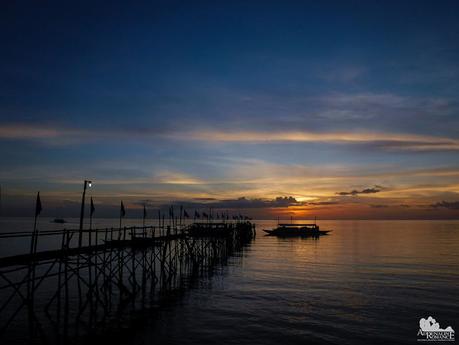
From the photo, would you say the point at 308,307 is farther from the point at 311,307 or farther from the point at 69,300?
the point at 69,300

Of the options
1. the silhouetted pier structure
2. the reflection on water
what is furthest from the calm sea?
the silhouetted pier structure

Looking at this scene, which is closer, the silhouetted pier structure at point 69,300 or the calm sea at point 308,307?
the silhouetted pier structure at point 69,300

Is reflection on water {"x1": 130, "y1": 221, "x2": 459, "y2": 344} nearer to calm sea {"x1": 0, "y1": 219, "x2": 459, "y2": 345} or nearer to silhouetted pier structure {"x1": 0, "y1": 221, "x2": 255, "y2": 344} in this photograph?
calm sea {"x1": 0, "y1": 219, "x2": 459, "y2": 345}

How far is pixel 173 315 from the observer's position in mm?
27203

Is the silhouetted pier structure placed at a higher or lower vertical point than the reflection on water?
higher

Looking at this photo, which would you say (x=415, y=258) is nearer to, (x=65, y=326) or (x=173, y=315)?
(x=173, y=315)

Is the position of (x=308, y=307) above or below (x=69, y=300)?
below

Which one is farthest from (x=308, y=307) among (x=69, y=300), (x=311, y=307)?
(x=69, y=300)

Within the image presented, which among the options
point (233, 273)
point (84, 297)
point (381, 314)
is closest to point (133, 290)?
point (84, 297)

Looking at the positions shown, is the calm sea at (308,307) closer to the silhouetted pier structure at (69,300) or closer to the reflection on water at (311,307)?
the reflection on water at (311,307)

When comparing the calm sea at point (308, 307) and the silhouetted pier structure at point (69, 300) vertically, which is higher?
the silhouetted pier structure at point (69, 300)

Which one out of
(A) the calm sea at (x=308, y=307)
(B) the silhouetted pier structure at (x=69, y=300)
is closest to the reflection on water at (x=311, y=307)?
(A) the calm sea at (x=308, y=307)

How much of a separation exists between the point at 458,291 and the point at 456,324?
505 inches

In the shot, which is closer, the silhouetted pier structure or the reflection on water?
the silhouetted pier structure
